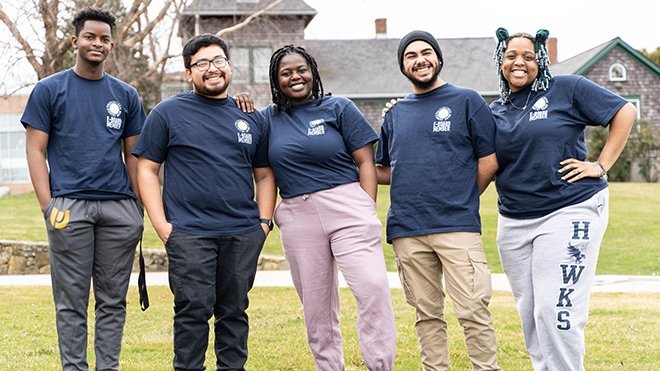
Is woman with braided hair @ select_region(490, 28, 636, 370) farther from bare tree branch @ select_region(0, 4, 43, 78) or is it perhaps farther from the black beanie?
bare tree branch @ select_region(0, 4, 43, 78)

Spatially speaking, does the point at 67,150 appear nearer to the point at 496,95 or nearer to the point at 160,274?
the point at 160,274

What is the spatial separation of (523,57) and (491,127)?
16.8 inches

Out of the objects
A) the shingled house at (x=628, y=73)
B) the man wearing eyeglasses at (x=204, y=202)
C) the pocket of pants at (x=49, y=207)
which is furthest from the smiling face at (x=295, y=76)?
the shingled house at (x=628, y=73)

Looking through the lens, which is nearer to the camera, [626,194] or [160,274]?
[160,274]

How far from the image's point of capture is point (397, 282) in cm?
1224

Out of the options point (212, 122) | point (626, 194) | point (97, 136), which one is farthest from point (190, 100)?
point (626, 194)

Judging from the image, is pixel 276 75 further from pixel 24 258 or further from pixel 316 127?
pixel 24 258

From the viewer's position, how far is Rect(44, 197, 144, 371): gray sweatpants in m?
4.92

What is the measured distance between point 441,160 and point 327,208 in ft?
2.29

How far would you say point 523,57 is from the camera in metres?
4.93

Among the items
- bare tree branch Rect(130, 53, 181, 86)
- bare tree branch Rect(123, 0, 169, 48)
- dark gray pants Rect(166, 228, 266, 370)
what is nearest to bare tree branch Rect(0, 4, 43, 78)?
bare tree branch Rect(123, 0, 169, 48)

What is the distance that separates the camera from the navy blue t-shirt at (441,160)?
4.97m

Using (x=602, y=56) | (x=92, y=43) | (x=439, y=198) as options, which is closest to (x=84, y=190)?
(x=92, y=43)

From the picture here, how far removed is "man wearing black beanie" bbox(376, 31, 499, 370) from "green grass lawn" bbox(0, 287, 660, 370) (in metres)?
A: 1.35
